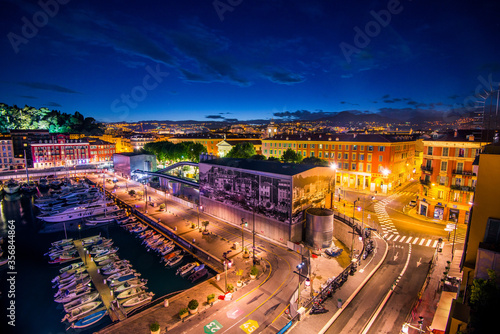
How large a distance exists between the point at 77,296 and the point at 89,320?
4.81 meters

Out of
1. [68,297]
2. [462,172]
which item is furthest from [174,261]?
[462,172]

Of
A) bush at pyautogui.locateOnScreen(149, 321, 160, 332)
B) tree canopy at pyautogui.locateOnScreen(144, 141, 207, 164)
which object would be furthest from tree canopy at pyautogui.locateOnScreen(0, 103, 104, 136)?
bush at pyautogui.locateOnScreen(149, 321, 160, 332)

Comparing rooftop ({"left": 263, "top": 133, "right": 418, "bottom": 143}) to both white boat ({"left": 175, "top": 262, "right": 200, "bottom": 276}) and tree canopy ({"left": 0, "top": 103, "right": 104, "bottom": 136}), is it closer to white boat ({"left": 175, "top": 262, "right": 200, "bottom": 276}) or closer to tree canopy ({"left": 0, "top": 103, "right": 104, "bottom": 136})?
white boat ({"left": 175, "top": 262, "right": 200, "bottom": 276})

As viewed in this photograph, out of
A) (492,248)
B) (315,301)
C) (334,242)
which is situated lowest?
(334,242)

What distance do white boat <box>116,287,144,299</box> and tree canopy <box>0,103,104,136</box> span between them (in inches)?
5765

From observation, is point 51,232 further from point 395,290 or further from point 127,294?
point 395,290

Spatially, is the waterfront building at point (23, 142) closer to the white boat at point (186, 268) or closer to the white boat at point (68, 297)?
the white boat at point (68, 297)

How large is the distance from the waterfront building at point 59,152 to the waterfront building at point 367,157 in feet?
334

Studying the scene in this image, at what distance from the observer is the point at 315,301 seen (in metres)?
19.1

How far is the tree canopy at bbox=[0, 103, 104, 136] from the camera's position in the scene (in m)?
123

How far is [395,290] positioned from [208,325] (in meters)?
17.1

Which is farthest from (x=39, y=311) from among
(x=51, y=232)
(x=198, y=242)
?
(x=51, y=232)

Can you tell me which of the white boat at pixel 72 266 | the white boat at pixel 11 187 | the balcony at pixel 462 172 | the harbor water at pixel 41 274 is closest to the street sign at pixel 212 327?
the harbor water at pixel 41 274

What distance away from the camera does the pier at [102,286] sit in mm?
23709
